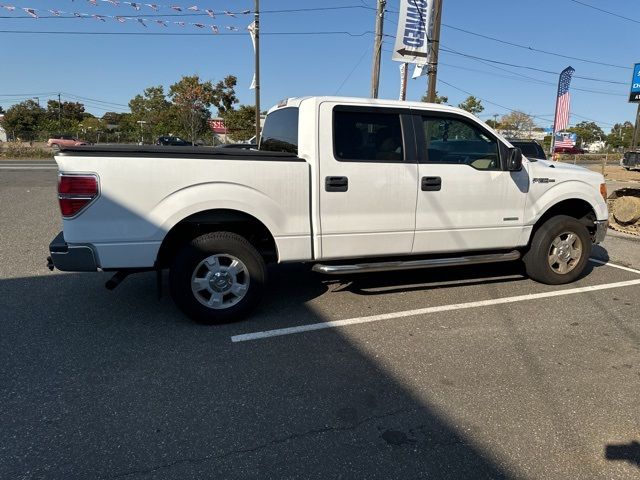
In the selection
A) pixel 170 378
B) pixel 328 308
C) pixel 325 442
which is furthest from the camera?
pixel 328 308

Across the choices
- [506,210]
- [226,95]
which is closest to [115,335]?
[506,210]

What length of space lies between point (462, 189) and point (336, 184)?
4.60 feet

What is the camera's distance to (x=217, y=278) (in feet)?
13.3

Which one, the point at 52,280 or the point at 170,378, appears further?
the point at 52,280

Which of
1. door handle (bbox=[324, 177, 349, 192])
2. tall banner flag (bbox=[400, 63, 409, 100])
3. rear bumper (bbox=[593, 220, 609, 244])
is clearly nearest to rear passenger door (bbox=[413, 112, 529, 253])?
door handle (bbox=[324, 177, 349, 192])

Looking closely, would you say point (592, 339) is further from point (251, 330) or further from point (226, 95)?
point (226, 95)

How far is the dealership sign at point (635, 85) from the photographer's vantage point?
16.9 m

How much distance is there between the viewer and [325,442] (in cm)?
262

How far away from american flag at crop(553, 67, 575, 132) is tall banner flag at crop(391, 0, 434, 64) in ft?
42.6

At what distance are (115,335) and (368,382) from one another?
7.25 ft

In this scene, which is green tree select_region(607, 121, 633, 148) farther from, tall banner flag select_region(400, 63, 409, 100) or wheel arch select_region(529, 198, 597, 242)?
wheel arch select_region(529, 198, 597, 242)

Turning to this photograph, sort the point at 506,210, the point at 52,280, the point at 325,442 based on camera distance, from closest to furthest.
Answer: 1. the point at 325,442
2. the point at 506,210
3. the point at 52,280

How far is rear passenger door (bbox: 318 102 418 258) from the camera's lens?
422 centimetres

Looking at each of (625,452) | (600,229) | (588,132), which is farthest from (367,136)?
(588,132)
